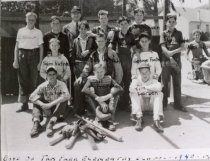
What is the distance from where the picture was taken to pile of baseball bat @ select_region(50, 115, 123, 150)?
3332 mm

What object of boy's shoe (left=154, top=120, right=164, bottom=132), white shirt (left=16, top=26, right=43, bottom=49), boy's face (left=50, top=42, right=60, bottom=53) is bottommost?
boy's shoe (left=154, top=120, right=164, bottom=132)

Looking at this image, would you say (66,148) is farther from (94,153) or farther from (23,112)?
(23,112)

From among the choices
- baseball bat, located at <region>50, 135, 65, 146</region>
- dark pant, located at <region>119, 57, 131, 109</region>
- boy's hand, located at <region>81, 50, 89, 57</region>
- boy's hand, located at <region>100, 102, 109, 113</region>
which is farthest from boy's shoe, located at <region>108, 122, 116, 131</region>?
boy's hand, located at <region>81, 50, 89, 57</region>

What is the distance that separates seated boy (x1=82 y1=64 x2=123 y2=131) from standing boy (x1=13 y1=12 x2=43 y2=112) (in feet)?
2.03

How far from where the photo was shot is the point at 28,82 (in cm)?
396

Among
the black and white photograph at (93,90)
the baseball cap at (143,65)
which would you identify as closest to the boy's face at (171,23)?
the black and white photograph at (93,90)

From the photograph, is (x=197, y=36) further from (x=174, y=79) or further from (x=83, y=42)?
(x=83, y=42)

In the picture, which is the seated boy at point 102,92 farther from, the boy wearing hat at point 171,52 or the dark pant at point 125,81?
the boy wearing hat at point 171,52

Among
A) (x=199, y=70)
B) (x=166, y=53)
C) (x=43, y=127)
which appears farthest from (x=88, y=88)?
(x=199, y=70)

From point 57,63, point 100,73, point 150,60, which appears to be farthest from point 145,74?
point 57,63

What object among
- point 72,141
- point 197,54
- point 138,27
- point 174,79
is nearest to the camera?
point 72,141

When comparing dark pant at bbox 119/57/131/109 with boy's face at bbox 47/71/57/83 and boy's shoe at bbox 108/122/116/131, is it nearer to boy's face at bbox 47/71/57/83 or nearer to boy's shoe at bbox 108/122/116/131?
boy's shoe at bbox 108/122/116/131

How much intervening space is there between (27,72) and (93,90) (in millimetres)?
789

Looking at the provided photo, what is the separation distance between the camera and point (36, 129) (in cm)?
345
